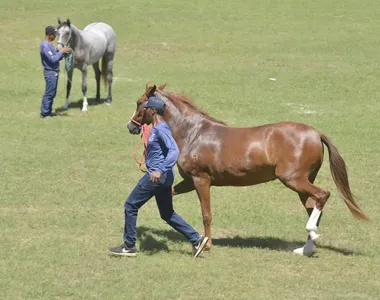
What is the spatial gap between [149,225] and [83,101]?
8.99m

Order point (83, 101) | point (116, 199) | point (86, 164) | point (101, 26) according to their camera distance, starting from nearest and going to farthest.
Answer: point (116, 199)
point (86, 164)
point (83, 101)
point (101, 26)

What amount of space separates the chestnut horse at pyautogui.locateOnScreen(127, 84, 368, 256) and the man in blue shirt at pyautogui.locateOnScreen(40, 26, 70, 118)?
8092 mm

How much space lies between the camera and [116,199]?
13055mm

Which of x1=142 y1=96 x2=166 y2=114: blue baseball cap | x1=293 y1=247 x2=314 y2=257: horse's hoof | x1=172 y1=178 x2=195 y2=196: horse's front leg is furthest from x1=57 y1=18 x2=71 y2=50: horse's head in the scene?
x1=293 y1=247 x2=314 y2=257: horse's hoof

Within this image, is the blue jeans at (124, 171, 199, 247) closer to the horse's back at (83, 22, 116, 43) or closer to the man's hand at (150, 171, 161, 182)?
the man's hand at (150, 171, 161, 182)

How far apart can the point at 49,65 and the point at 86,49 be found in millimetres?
1610

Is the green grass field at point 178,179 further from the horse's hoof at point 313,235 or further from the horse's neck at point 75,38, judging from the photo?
the horse's neck at point 75,38

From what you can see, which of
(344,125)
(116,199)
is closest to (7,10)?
(344,125)

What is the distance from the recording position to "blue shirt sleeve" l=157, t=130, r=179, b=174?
974 centimetres

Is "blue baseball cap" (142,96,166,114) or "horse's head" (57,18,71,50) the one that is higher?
"blue baseball cap" (142,96,166,114)

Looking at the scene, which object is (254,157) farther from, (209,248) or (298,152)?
(209,248)

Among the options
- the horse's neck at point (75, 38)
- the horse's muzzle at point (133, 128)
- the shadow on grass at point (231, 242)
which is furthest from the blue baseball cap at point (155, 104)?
the horse's neck at point (75, 38)

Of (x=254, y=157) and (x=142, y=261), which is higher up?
(x=254, y=157)

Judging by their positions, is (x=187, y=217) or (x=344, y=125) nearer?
(x=187, y=217)
